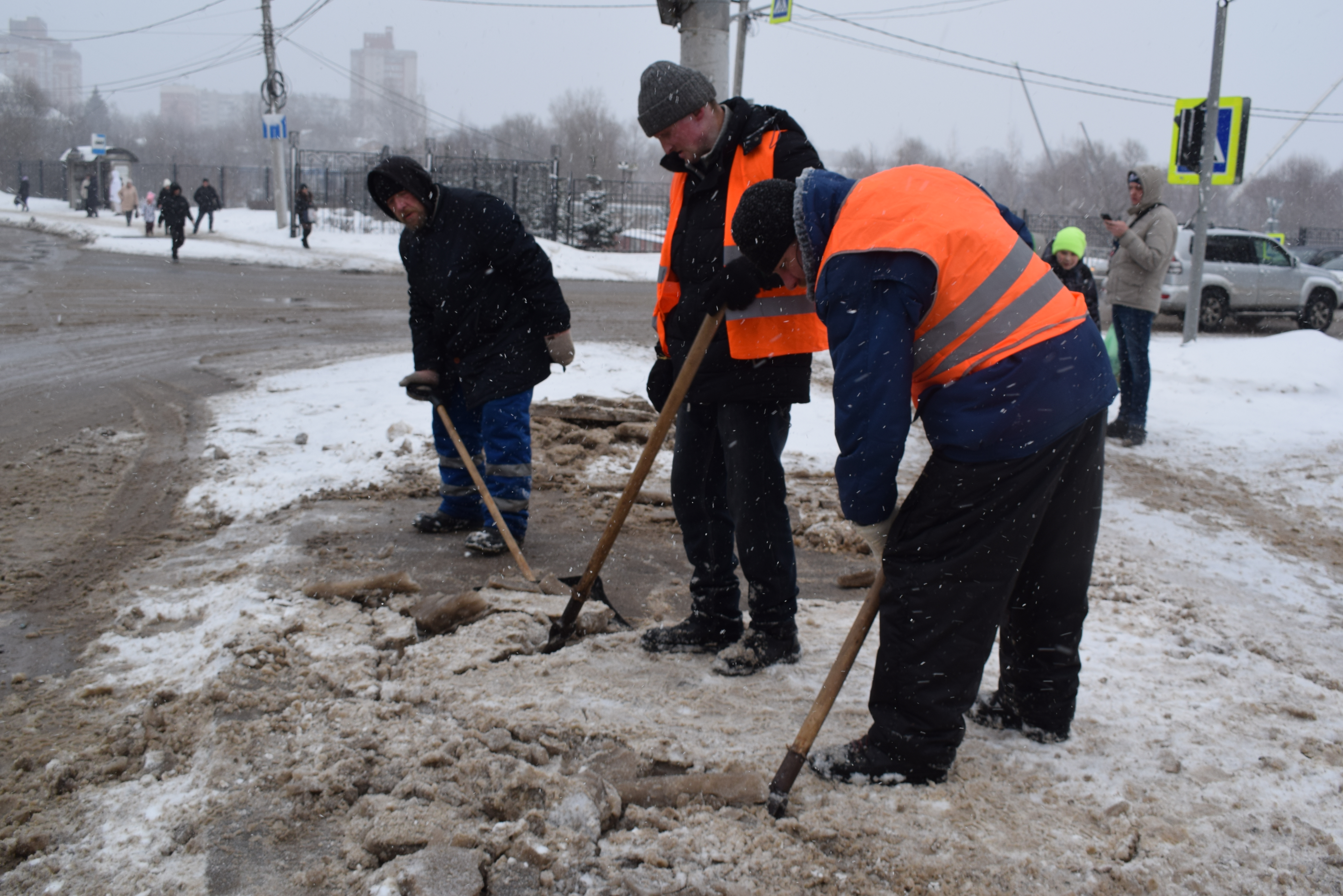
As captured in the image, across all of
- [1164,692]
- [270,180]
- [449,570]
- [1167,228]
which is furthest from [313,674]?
[270,180]

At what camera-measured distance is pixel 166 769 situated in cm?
245

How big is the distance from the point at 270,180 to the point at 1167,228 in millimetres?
40699

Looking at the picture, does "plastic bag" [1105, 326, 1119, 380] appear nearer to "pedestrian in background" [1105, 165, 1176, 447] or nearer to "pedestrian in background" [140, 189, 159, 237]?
"pedestrian in background" [1105, 165, 1176, 447]

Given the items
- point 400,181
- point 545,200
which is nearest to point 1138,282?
point 400,181

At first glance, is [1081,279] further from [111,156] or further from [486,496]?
[111,156]

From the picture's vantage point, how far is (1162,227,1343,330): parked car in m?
A: 14.6

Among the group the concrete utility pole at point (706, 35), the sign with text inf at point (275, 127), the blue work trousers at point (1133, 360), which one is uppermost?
the sign with text inf at point (275, 127)

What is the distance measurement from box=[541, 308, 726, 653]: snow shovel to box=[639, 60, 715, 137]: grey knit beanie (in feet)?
1.99

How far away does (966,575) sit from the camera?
2285 millimetres

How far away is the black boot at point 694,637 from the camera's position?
3.24 metres

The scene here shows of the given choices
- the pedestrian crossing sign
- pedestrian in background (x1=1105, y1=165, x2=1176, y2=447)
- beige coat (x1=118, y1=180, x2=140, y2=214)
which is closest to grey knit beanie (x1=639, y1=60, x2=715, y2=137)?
pedestrian in background (x1=1105, y1=165, x2=1176, y2=447)

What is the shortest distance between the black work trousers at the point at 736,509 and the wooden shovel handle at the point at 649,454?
10 centimetres

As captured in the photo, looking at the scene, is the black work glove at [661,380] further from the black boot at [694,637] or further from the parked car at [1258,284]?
Result: the parked car at [1258,284]

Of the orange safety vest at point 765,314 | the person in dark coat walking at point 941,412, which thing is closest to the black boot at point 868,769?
the person in dark coat walking at point 941,412
